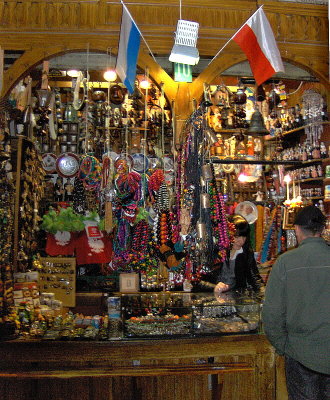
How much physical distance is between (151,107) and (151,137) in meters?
0.73

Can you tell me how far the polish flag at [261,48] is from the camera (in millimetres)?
4266

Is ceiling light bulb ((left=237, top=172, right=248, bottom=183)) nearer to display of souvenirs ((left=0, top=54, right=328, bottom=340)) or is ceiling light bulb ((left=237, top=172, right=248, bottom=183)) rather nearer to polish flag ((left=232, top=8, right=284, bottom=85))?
display of souvenirs ((left=0, top=54, right=328, bottom=340))

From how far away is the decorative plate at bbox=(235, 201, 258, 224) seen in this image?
738 centimetres

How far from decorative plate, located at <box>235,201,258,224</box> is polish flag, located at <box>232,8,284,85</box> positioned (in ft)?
10.9

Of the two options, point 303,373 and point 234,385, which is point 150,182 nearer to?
point 234,385

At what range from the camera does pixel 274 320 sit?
2.85 metres

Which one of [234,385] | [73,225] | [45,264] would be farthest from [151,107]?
[234,385]

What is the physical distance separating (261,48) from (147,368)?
9.23 ft

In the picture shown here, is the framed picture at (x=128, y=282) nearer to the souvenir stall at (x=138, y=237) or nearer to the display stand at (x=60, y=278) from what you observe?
the souvenir stall at (x=138, y=237)

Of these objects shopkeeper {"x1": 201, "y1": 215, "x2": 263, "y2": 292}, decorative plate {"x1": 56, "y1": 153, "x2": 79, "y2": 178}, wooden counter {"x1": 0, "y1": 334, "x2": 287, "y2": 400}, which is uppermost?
decorative plate {"x1": 56, "y1": 153, "x2": 79, "y2": 178}

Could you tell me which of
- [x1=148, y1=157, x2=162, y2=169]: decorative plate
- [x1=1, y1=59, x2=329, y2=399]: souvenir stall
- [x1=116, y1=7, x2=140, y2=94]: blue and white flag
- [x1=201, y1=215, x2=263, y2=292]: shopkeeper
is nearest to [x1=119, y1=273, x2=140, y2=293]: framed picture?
[x1=1, y1=59, x2=329, y2=399]: souvenir stall

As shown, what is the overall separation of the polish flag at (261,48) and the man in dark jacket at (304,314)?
183 cm

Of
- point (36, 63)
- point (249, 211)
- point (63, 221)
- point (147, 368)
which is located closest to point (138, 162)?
point (63, 221)

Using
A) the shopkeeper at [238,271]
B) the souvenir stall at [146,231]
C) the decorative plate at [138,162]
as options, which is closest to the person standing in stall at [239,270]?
the shopkeeper at [238,271]
